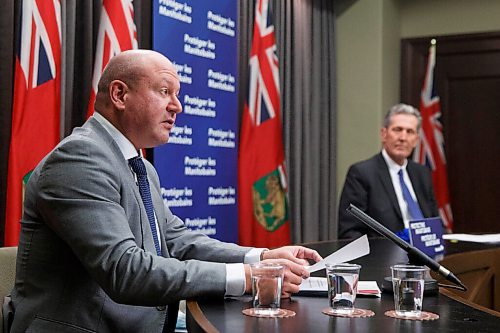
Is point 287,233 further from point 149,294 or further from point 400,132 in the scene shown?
point 149,294

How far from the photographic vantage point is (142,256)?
5.92ft

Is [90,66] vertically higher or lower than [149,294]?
higher

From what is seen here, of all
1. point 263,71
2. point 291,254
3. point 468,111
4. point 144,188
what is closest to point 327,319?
point 291,254

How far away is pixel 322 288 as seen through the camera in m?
2.02

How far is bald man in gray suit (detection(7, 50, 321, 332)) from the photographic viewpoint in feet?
5.92

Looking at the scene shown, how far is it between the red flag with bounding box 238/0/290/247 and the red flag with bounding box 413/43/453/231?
5.87 ft

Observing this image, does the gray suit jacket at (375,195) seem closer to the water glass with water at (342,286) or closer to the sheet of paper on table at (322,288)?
the sheet of paper on table at (322,288)

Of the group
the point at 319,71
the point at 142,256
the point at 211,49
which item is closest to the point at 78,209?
the point at 142,256

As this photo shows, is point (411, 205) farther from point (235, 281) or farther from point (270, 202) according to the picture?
point (235, 281)

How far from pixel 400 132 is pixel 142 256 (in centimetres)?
286

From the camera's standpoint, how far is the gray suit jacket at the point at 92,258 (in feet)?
5.90

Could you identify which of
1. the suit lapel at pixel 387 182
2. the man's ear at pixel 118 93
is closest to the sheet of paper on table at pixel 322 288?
the man's ear at pixel 118 93

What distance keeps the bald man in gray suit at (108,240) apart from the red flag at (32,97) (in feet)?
4.17

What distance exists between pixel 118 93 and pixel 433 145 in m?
4.91
